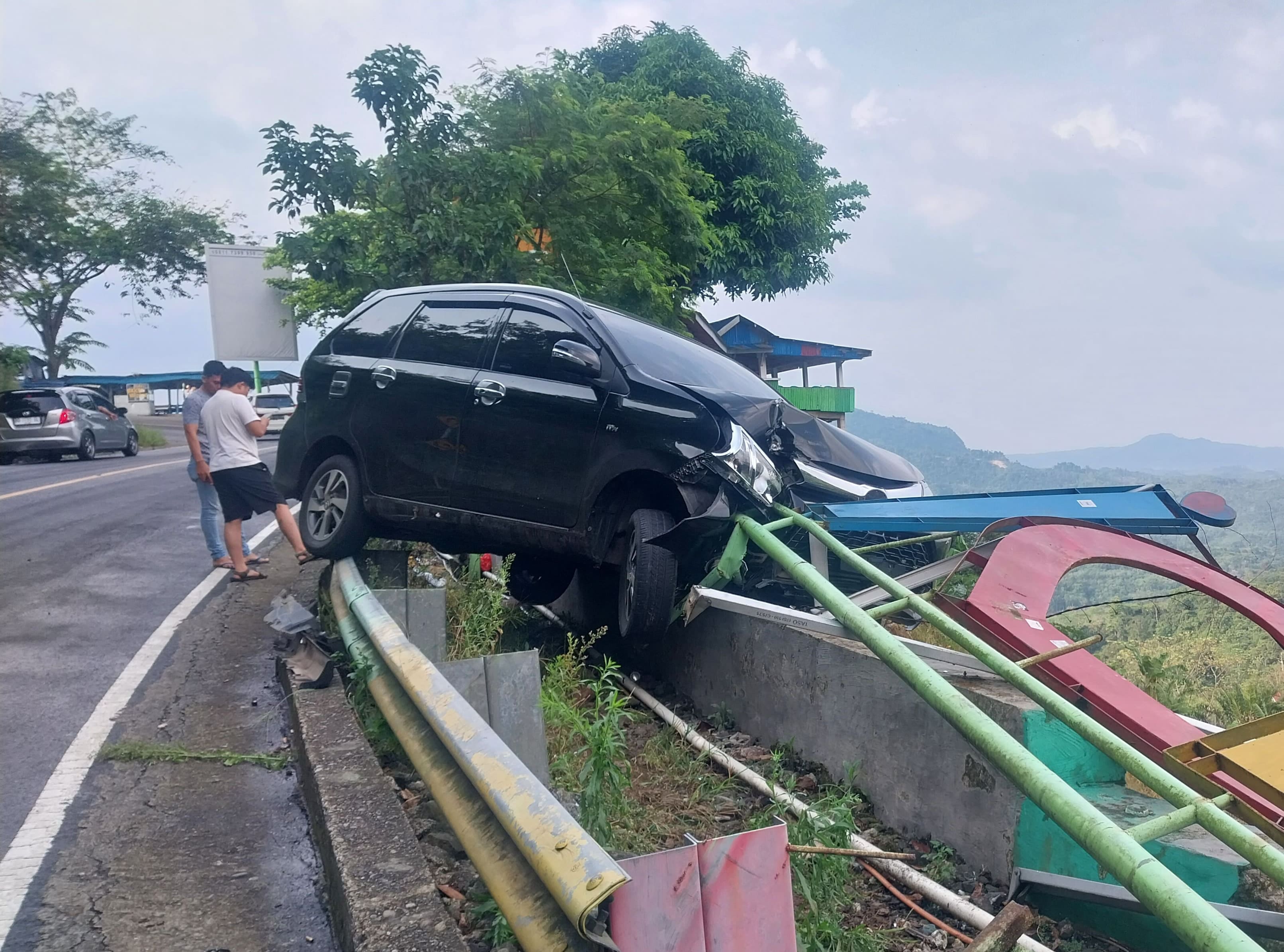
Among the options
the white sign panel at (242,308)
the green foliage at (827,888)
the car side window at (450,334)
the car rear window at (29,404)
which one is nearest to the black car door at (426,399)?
the car side window at (450,334)

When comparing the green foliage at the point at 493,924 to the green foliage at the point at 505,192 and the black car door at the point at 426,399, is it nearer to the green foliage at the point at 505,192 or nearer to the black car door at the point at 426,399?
the black car door at the point at 426,399

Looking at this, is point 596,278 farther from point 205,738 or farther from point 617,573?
point 205,738

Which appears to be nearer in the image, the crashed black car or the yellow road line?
the crashed black car

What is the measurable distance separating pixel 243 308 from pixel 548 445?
56.7ft

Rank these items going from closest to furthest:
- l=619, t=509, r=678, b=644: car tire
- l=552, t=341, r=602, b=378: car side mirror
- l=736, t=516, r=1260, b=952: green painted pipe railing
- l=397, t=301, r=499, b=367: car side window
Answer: l=736, t=516, r=1260, b=952: green painted pipe railing < l=619, t=509, r=678, b=644: car tire < l=552, t=341, r=602, b=378: car side mirror < l=397, t=301, r=499, b=367: car side window

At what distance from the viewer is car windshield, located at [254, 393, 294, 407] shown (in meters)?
37.5

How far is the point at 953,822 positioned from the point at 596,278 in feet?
34.4

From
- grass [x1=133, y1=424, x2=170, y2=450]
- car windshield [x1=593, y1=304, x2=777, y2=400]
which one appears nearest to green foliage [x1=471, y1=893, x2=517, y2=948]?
car windshield [x1=593, y1=304, x2=777, y2=400]

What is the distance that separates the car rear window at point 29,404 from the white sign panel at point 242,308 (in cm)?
421

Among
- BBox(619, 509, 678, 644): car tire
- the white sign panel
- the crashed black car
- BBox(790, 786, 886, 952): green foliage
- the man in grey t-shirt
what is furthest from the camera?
the white sign panel

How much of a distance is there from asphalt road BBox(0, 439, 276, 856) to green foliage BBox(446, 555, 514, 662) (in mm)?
1855

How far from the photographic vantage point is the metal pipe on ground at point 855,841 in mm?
3727

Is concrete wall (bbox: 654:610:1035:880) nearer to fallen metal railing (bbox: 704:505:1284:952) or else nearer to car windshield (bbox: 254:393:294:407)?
fallen metal railing (bbox: 704:505:1284:952)

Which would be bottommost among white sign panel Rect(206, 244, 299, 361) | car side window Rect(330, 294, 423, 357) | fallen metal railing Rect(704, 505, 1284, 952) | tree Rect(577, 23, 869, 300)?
fallen metal railing Rect(704, 505, 1284, 952)
